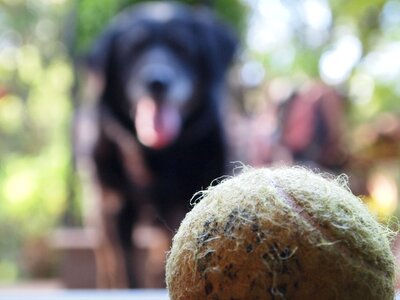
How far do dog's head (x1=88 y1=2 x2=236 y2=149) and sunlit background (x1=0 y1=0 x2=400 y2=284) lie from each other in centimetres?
107

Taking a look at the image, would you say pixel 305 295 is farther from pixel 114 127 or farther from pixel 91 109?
pixel 91 109

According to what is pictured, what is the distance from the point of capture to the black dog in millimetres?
2879

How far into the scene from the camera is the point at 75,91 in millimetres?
5895

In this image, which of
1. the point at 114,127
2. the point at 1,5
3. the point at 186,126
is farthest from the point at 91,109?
the point at 1,5

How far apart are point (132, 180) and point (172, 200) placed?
21cm

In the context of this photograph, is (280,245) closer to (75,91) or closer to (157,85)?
(157,85)

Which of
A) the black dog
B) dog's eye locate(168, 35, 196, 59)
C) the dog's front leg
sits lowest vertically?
the dog's front leg

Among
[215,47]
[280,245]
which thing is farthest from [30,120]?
[280,245]

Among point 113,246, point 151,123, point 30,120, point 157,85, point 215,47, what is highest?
point 215,47

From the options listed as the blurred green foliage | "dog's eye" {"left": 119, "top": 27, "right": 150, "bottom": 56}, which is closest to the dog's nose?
"dog's eye" {"left": 119, "top": 27, "right": 150, "bottom": 56}

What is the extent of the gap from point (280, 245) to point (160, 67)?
2.17 meters

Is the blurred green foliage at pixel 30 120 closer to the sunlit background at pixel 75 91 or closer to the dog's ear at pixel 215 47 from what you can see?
the sunlit background at pixel 75 91

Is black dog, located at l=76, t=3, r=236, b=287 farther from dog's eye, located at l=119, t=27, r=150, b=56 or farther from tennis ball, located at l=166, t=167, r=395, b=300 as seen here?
tennis ball, located at l=166, t=167, r=395, b=300

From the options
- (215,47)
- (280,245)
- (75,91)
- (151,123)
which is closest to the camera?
(280,245)
